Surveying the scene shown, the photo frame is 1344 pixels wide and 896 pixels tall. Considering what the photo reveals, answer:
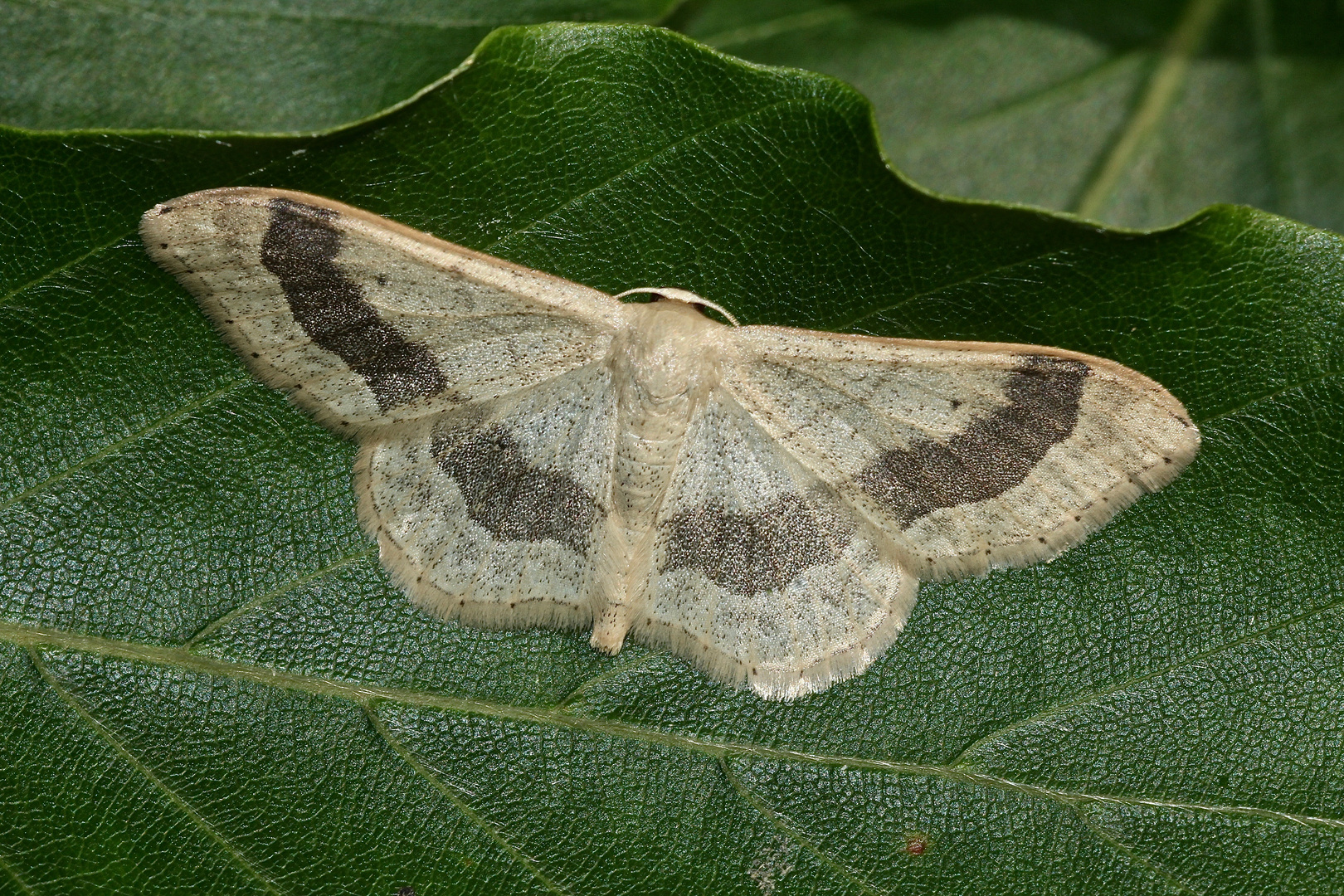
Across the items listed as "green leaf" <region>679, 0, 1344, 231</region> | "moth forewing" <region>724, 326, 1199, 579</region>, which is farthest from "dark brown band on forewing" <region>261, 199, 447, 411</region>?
"green leaf" <region>679, 0, 1344, 231</region>

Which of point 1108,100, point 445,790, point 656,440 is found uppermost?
point 1108,100

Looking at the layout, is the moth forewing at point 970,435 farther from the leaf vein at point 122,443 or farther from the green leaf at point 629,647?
the leaf vein at point 122,443

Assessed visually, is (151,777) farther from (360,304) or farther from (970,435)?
(970,435)

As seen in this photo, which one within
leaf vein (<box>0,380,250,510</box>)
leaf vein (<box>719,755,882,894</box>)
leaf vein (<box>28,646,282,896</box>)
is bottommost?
leaf vein (<box>719,755,882,894</box>)

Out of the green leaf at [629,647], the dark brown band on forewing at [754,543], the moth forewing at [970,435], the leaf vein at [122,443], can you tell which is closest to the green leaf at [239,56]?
the green leaf at [629,647]

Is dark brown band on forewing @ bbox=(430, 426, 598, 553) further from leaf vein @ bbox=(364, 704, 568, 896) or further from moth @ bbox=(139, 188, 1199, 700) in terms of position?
leaf vein @ bbox=(364, 704, 568, 896)

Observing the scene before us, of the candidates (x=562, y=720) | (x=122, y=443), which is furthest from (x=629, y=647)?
(x=122, y=443)
